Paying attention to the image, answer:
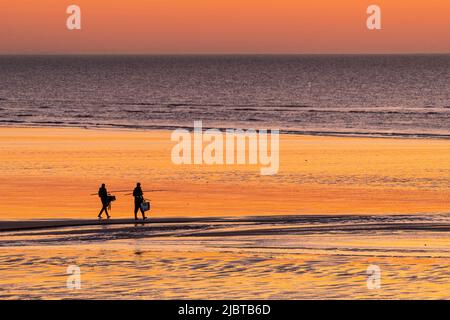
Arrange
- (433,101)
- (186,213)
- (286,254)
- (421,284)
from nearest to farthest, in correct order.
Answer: (421,284), (286,254), (186,213), (433,101)

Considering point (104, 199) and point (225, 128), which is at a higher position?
point (225, 128)

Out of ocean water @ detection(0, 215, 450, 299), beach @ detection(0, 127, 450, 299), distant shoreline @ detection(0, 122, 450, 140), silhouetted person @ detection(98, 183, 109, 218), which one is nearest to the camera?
ocean water @ detection(0, 215, 450, 299)

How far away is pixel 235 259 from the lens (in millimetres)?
26766

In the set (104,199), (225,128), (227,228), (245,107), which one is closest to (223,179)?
(104,199)

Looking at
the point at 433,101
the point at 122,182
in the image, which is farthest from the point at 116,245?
the point at 433,101

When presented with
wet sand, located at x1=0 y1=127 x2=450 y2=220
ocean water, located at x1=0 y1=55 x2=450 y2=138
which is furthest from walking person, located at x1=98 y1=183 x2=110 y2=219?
ocean water, located at x1=0 y1=55 x2=450 y2=138

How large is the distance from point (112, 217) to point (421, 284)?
44.5ft

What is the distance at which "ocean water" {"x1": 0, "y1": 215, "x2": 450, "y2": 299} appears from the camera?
23.4m

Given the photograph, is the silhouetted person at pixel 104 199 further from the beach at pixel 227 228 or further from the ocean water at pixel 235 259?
the ocean water at pixel 235 259

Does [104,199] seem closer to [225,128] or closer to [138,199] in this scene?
[138,199]

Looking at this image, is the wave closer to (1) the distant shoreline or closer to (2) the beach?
(1) the distant shoreline

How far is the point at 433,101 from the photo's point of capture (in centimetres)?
14388

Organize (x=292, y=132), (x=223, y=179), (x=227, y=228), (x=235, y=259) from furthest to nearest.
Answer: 1. (x=292, y=132)
2. (x=223, y=179)
3. (x=227, y=228)
4. (x=235, y=259)
